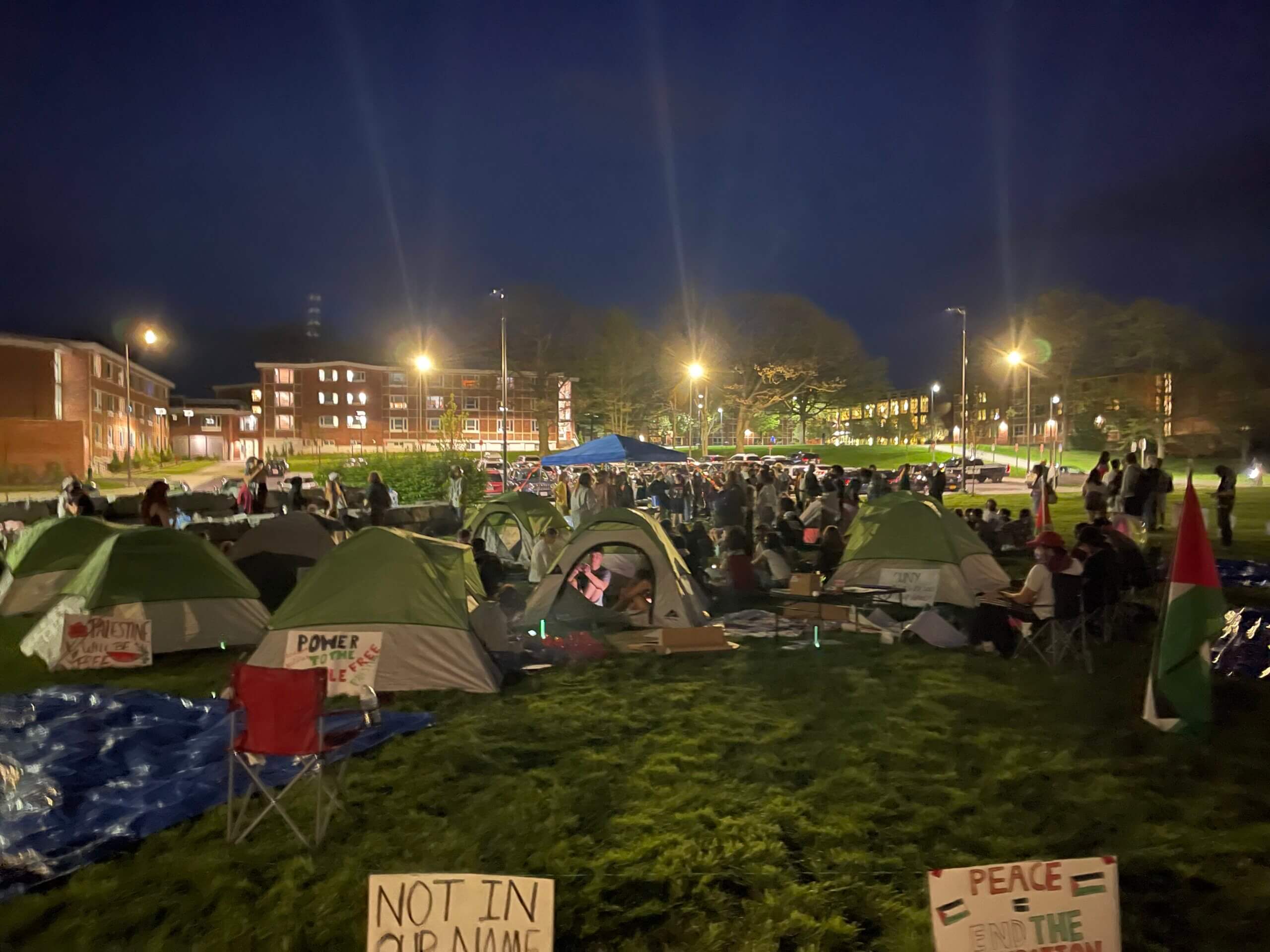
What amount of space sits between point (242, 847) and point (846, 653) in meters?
6.70

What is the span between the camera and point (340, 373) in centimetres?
7156

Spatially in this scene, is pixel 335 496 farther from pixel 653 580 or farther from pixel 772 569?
pixel 653 580

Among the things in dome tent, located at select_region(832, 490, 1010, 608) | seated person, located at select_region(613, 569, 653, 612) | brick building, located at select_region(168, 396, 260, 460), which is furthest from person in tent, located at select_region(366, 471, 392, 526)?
brick building, located at select_region(168, 396, 260, 460)

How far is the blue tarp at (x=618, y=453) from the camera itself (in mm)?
21312

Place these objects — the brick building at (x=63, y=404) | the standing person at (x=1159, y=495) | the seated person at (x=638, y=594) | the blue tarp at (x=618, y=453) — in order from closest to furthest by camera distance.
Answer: the seated person at (x=638, y=594) → the standing person at (x=1159, y=495) → the blue tarp at (x=618, y=453) → the brick building at (x=63, y=404)

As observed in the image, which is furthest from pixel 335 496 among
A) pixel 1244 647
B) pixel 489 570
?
pixel 1244 647

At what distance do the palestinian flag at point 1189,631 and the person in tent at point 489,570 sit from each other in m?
8.03

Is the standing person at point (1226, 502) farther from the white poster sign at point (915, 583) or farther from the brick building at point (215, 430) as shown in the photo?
the brick building at point (215, 430)

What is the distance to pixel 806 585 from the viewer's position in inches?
463

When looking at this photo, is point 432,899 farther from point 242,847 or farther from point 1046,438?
point 1046,438

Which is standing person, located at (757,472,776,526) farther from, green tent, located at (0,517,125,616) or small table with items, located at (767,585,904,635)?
green tent, located at (0,517,125,616)

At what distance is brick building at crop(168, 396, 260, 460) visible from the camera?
242ft

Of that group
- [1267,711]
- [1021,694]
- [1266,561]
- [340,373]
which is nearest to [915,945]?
[1021,694]

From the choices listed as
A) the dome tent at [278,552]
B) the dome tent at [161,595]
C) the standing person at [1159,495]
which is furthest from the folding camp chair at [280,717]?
the standing person at [1159,495]
